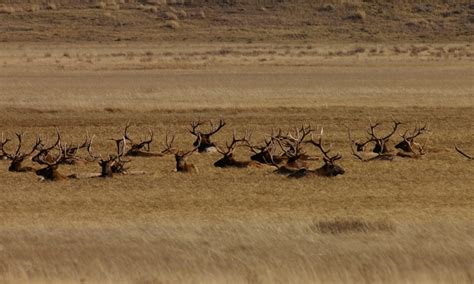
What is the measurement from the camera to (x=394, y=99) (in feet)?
104

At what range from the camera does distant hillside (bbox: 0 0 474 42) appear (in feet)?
217

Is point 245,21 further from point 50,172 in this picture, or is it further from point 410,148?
point 50,172

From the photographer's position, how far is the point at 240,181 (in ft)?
55.2

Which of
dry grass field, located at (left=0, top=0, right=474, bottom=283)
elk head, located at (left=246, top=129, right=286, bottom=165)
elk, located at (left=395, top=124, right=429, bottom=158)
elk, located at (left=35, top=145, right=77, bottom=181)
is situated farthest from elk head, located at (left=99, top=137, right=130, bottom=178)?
elk, located at (left=395, top=124, right=429, bottom=158)

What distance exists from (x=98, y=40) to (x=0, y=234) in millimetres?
53082

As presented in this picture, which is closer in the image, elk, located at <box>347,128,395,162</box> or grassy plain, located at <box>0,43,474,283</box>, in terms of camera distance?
grassy plain, located at <box>0,43,474,283</box>

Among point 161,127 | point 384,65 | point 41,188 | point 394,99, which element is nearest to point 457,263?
point 41,188

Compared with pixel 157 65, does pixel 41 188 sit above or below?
above

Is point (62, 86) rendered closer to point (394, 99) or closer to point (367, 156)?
point (394, 99)

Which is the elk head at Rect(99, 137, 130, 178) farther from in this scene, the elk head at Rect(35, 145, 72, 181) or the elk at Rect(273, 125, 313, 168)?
the elk at Rect(273, 125, 313, 168)

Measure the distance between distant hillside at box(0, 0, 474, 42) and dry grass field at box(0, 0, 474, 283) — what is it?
23.0 ft

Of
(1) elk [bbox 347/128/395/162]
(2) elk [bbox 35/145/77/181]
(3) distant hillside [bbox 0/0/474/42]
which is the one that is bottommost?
(3) distant hillside [bbox 0/0/474/42]

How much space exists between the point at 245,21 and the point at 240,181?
53.2 meters

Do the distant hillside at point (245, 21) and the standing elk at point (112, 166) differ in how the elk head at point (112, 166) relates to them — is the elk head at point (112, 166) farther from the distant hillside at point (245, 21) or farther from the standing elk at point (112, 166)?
the distant hillside at point (245, 21)
